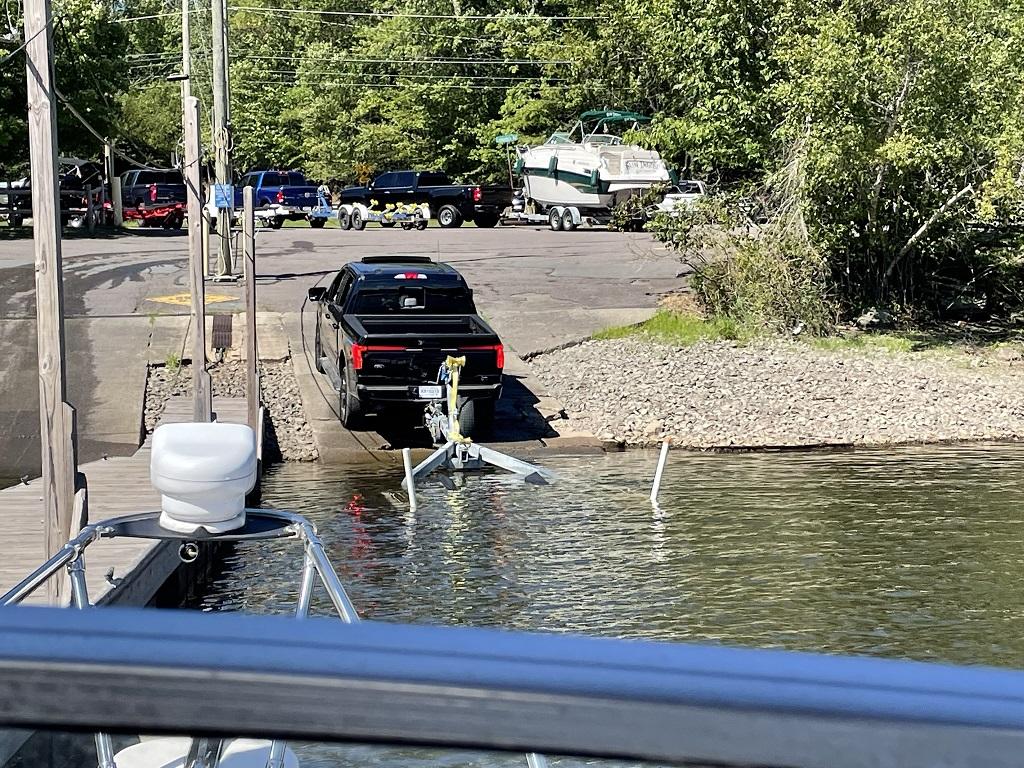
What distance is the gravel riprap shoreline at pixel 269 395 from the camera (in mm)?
18000

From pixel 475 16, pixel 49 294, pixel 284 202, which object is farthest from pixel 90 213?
pixel 49 294

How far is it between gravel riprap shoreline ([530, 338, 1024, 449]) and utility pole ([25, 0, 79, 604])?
1067 centimetres

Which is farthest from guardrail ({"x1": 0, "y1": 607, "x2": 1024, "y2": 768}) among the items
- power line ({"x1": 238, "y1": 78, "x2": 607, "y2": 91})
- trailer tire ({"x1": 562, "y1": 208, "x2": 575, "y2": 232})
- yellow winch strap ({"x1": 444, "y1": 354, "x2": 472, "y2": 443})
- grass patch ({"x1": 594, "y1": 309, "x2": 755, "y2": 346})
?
power line ({"x1": 238, "y1": 78, "x2": 607, "y2": 91})

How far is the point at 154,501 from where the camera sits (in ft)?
41.6

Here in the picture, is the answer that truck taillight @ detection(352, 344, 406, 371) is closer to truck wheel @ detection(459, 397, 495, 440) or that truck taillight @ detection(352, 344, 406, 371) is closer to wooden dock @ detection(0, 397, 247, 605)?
truck wheel @ detection(459, 397, 495, 440)

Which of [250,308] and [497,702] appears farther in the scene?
[250,308]

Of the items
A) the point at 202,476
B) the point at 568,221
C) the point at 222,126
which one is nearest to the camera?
the point at 202,476

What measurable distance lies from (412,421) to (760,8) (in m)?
10.6

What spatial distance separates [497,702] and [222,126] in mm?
25700

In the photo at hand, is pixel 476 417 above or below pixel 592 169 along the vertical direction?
below

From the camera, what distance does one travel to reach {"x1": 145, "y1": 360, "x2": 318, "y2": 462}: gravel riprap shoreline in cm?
1800

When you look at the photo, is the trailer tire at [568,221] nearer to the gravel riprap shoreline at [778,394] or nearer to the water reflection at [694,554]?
the gravel riprap shoreline at [778,394]

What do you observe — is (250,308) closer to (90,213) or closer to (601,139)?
(90,213)

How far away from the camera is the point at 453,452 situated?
1547 centimetres
